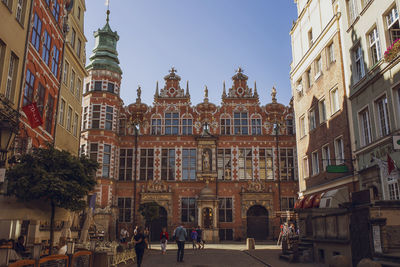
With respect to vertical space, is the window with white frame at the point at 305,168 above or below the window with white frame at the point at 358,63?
below

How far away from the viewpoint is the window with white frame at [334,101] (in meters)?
→ 22.0

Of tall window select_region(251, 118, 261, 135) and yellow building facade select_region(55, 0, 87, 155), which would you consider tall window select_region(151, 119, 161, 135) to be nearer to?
tall window select_region(251, 118, 261, 135)

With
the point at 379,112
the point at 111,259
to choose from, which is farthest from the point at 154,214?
the point at 379,112

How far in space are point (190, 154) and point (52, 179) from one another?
87.2 feet

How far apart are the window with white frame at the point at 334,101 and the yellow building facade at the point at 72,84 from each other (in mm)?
16516

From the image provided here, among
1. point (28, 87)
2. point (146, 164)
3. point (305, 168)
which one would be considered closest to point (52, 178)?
point (28, 87)

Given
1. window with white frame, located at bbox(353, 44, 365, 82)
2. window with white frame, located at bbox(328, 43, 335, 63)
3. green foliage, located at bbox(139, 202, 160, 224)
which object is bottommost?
green foliage, located at bbox(139, 202, 160, 224)

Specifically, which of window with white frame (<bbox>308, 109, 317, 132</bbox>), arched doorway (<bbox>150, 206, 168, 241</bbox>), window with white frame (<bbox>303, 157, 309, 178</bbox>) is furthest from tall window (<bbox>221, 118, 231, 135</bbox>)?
window with white frame (<bbox>308, 109, 317, 132</bbox>)

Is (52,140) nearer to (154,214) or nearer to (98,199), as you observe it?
(154,214)

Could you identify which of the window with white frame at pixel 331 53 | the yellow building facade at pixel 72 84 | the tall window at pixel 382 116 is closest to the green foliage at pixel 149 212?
the yellow building facade at pixel 72 84

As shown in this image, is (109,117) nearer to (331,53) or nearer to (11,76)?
(11,76)

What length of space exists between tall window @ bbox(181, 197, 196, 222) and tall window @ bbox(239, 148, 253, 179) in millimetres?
5625

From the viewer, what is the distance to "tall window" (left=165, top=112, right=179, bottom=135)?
39.5m

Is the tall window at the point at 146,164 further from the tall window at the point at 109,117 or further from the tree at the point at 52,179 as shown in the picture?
the tree at the point at 52,179
